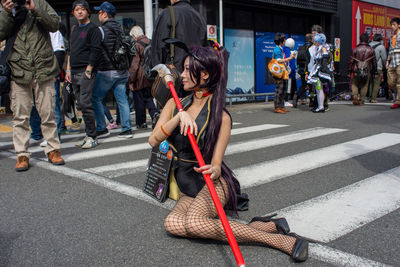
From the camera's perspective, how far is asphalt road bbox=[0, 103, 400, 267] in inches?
86.4

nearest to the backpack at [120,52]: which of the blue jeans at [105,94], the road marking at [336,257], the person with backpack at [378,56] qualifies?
the blue jeans at [105,94]

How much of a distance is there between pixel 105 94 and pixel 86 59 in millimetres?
681

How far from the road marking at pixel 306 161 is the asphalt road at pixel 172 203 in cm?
1

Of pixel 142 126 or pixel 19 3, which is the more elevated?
pixel 19 3

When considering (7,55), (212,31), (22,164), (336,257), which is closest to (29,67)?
(7,55)

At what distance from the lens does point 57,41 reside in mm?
6246

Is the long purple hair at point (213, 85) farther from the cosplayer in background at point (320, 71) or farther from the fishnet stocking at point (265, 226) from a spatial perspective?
the cosplayer in background at point (320, 71)

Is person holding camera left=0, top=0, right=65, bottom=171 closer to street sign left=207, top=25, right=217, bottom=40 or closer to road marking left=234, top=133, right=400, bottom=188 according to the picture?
road marking left=234, top=133, right=400, bottom=188

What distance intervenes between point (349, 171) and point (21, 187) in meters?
3.20

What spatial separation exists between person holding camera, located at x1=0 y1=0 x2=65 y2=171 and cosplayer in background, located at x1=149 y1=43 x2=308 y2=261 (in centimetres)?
222

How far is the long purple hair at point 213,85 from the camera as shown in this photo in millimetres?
2512

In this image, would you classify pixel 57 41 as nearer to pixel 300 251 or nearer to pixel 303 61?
pixel 300 251

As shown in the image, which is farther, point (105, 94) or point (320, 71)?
point (320, 71)

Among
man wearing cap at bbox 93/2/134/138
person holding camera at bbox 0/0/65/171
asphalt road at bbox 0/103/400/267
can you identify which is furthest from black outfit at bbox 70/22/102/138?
person holding camera at bbox 0/0/65/171
